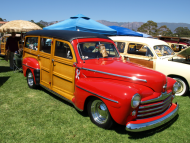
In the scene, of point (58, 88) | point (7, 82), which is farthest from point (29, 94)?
point (7, 82)

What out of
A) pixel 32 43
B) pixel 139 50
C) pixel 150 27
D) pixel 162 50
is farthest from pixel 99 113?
pixel 150 27

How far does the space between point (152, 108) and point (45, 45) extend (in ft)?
10.8

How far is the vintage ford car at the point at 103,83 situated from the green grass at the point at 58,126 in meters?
0.29

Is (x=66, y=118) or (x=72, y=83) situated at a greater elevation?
(x=72, y=83)

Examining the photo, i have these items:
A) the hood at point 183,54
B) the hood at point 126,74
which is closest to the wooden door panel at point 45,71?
the hood at point 126,74

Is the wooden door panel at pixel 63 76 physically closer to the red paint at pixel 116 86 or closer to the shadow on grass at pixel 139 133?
the red paint at pixel 116 86

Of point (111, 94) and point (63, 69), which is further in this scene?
point (63, 69)

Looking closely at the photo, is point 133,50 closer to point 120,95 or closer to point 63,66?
point 63,66

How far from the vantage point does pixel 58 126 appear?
10.8ft

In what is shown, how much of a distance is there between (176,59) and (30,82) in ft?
16.5

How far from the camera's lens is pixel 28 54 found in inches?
218

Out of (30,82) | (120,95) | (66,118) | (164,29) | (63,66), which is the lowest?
(66,118)

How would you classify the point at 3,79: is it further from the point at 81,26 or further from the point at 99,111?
the point at 99,111

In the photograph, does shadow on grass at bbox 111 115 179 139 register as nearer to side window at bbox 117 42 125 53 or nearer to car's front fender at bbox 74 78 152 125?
car's front fender at bbox 74 78 152 125
